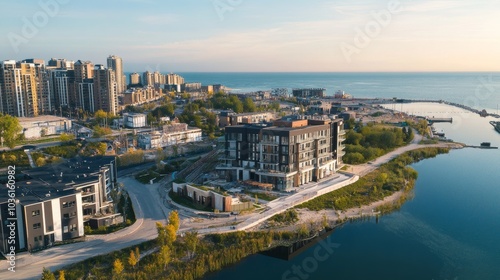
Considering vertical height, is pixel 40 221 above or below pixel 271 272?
above

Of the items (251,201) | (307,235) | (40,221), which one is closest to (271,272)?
(307,235)

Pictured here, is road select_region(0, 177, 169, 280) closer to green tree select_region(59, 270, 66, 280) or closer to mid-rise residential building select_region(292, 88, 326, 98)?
green tree select_region(59, 270, 66, 280)

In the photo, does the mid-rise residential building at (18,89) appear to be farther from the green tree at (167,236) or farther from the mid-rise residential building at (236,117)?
the green tree at (167,236)

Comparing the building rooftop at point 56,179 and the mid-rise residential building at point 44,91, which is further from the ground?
the mid-rise residential building at point 44,91

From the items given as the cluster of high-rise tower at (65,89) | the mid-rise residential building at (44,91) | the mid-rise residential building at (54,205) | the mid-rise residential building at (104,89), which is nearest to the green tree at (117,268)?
the mid-rise residential building at (54,205)

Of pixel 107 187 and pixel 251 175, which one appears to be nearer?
pixel 107 187

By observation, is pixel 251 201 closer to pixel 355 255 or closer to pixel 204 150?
pixel 355 255

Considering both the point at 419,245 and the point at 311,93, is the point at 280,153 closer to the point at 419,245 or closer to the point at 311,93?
the point at 419,245
